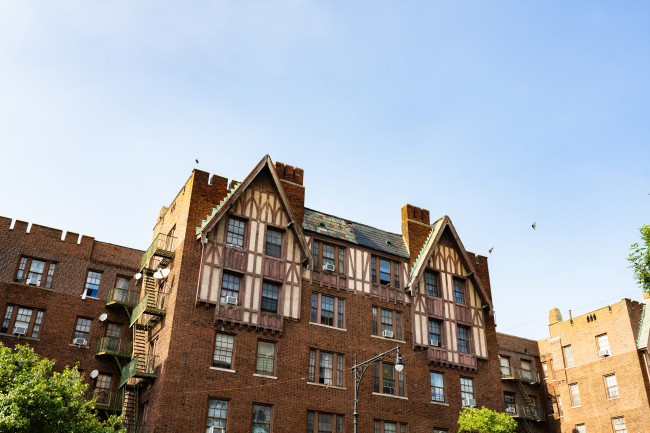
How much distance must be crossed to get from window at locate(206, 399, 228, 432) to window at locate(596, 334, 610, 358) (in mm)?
33773

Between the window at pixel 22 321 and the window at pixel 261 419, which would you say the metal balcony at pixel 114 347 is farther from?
the window at pixel 261 419

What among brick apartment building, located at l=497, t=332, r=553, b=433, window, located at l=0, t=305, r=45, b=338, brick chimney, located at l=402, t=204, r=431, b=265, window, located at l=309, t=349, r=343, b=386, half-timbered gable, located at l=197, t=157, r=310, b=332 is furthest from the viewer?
brick apartment building, located at l=497, t=332, r=553, b=433

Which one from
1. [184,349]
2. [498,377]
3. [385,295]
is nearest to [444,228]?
[385,295]

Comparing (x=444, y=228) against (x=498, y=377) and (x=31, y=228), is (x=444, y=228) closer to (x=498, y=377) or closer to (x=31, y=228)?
(x=498, y=377)

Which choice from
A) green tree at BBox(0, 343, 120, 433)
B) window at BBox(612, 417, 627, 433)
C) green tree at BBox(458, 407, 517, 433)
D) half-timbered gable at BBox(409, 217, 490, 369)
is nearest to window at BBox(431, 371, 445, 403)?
half-timbered gable at BBox(409, 217, 490, 369)

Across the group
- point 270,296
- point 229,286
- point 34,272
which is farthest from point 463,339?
point 34,272

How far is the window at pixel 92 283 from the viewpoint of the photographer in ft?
128

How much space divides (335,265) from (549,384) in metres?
28.0

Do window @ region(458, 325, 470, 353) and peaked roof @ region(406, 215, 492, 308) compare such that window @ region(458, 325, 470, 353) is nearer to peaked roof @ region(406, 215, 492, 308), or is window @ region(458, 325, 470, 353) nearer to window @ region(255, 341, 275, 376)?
peaked roof @ region(406, 215, 492, 308)

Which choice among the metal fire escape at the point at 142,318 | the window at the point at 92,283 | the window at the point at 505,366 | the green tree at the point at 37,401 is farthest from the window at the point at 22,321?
the window at the point at 505,366

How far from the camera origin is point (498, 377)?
131ft

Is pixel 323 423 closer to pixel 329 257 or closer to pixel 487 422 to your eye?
pixel 487 422

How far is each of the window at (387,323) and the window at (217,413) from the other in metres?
10.6

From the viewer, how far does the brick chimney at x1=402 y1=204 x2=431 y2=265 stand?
41.2 m
